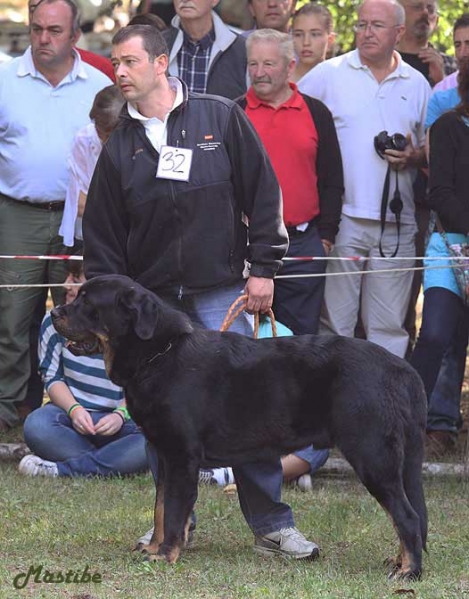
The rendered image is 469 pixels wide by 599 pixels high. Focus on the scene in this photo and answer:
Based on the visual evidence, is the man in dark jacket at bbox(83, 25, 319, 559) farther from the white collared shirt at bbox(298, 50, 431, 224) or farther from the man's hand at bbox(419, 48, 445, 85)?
the man's hand at bbox(419, 48, 445, 85)

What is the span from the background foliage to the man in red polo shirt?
4375 mm

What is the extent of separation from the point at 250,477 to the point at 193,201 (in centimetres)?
132

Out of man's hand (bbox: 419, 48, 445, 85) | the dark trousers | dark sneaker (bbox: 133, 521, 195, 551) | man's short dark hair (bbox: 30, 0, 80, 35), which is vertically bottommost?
dark sneaker (bbox: 133, 521, 195, 551)

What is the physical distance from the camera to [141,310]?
5219mm

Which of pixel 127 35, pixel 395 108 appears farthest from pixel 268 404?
pixel 395 108

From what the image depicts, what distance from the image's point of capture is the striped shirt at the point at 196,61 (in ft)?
27.9

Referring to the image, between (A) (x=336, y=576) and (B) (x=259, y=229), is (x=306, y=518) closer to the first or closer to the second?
(A) (x=336, y=576)

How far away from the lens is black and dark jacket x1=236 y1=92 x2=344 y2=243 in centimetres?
806

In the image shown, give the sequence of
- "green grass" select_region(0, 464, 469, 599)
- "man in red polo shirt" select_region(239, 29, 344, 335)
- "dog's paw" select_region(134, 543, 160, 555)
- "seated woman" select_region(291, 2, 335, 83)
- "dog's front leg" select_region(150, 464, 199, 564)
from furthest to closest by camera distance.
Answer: "seated woman" select_region(291, 2, 335, 83)
"man in red polo shirt" select_region(239, 29, 344, 335)
"dog's paw" select_region(134, 543, 160, 555)
"dog's front leg" select_region(150, 464, 199, 564)
"green grass" select_region(0, 464, 469, 599)

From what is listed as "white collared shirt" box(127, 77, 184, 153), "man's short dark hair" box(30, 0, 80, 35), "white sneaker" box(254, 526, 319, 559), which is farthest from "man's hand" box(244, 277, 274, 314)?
"man's short dark hair" box(30, 0, 80, 35)

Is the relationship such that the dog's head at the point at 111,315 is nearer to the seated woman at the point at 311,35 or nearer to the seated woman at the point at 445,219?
the seated woman at the point at 445,219

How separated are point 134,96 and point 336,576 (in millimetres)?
2349

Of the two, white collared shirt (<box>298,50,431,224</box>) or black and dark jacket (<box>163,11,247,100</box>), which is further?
black and dark jacket (<box>163,11,247,100</box>)

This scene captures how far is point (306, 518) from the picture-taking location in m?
6.46
